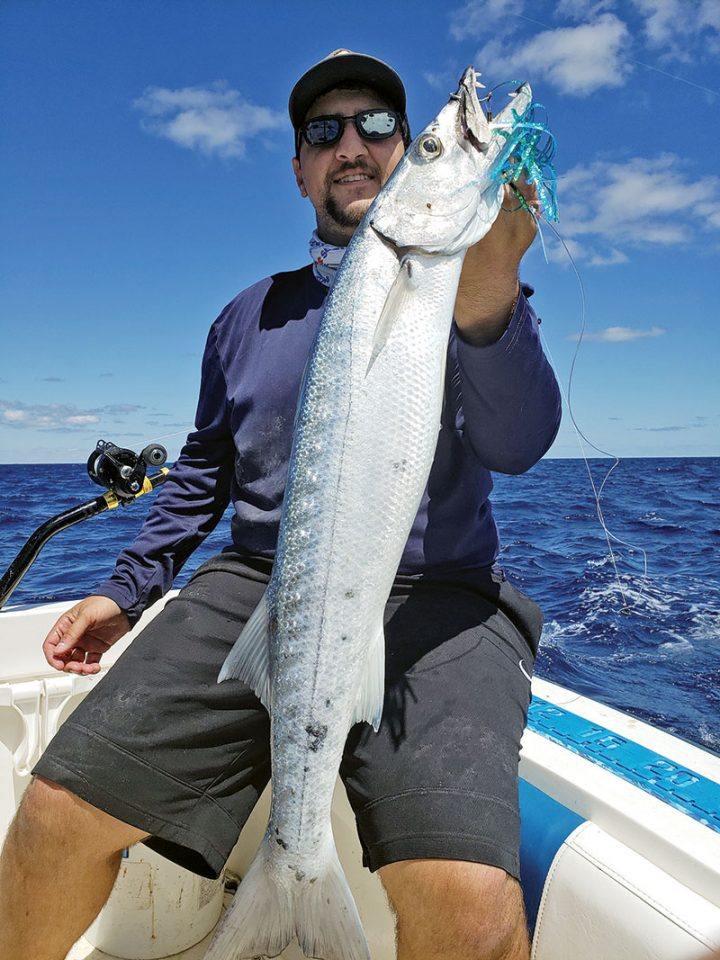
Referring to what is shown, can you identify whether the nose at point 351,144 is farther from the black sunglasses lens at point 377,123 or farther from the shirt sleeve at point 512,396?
the shirt sleeve at point 512,396

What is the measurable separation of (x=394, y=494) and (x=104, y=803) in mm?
1230

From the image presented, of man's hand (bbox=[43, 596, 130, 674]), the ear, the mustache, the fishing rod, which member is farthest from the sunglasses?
man's hand (bbox=[43, 596, 130, 674])

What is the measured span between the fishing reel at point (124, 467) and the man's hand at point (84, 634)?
1193 mm

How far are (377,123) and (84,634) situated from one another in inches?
93.0

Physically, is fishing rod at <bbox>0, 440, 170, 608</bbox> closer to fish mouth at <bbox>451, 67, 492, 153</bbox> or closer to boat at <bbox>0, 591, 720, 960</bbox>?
boat at <bbox>0, 591, 720, 960</bbox>

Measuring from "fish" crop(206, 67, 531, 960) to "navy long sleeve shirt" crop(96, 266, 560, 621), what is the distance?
302 mm

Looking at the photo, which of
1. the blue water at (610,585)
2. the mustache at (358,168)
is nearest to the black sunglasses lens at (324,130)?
the mustache at (358,168)

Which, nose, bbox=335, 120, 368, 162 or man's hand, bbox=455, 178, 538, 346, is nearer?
man's hand, bbox=455, 178, 538, 346

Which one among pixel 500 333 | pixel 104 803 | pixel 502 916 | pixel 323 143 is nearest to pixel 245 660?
pixel 104 803

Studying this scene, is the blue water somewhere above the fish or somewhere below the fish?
below

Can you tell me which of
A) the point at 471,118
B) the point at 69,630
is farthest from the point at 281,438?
the point at 471,118

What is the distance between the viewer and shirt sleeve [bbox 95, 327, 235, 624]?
9.67ft

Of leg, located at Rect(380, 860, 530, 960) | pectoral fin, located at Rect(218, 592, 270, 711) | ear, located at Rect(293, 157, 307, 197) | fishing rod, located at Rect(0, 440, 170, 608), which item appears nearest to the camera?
leg, located at Rect(380, 860, 530, 960)

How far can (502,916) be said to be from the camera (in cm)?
179
